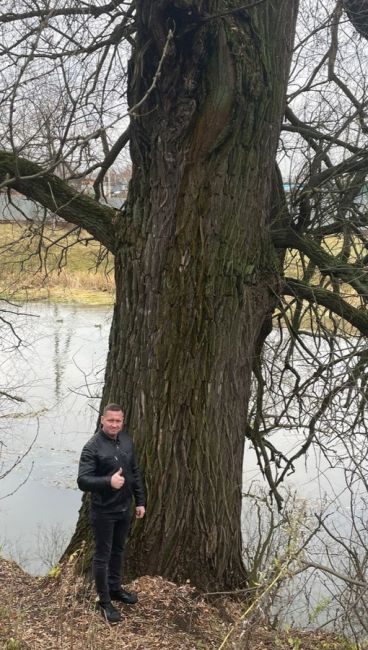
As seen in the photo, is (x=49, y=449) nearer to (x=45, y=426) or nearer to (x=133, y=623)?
(x=45, y=426)

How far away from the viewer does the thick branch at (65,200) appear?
5.12 m

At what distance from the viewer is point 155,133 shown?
4.66 m

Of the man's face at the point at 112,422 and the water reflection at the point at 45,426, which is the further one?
the water reflection at the point at 45,426

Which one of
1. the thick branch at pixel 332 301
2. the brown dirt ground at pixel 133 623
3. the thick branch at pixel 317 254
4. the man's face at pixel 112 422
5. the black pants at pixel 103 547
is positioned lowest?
the brown dirt ground at pixel 133 623

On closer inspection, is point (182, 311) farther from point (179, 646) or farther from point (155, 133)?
point (179, 646)

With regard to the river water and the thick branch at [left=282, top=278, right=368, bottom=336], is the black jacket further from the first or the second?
the river water

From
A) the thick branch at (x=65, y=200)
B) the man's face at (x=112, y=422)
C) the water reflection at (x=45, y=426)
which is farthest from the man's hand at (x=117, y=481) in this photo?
the water reflection at (x=45, y=426)

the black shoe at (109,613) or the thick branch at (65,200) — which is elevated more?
the thick branch at (65,200)

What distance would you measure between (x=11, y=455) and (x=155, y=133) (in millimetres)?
7448

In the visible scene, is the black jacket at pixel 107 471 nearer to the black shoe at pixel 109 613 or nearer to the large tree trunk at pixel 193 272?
the large tree trunk at pixel 193 272

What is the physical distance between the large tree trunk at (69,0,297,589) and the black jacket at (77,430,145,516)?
421mm

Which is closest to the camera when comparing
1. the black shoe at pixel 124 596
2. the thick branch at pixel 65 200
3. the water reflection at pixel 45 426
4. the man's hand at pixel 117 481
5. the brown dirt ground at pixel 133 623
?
the brown dirt ground at pixel 133 623

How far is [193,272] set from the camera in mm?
4734

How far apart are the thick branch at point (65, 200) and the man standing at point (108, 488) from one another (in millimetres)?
1503
